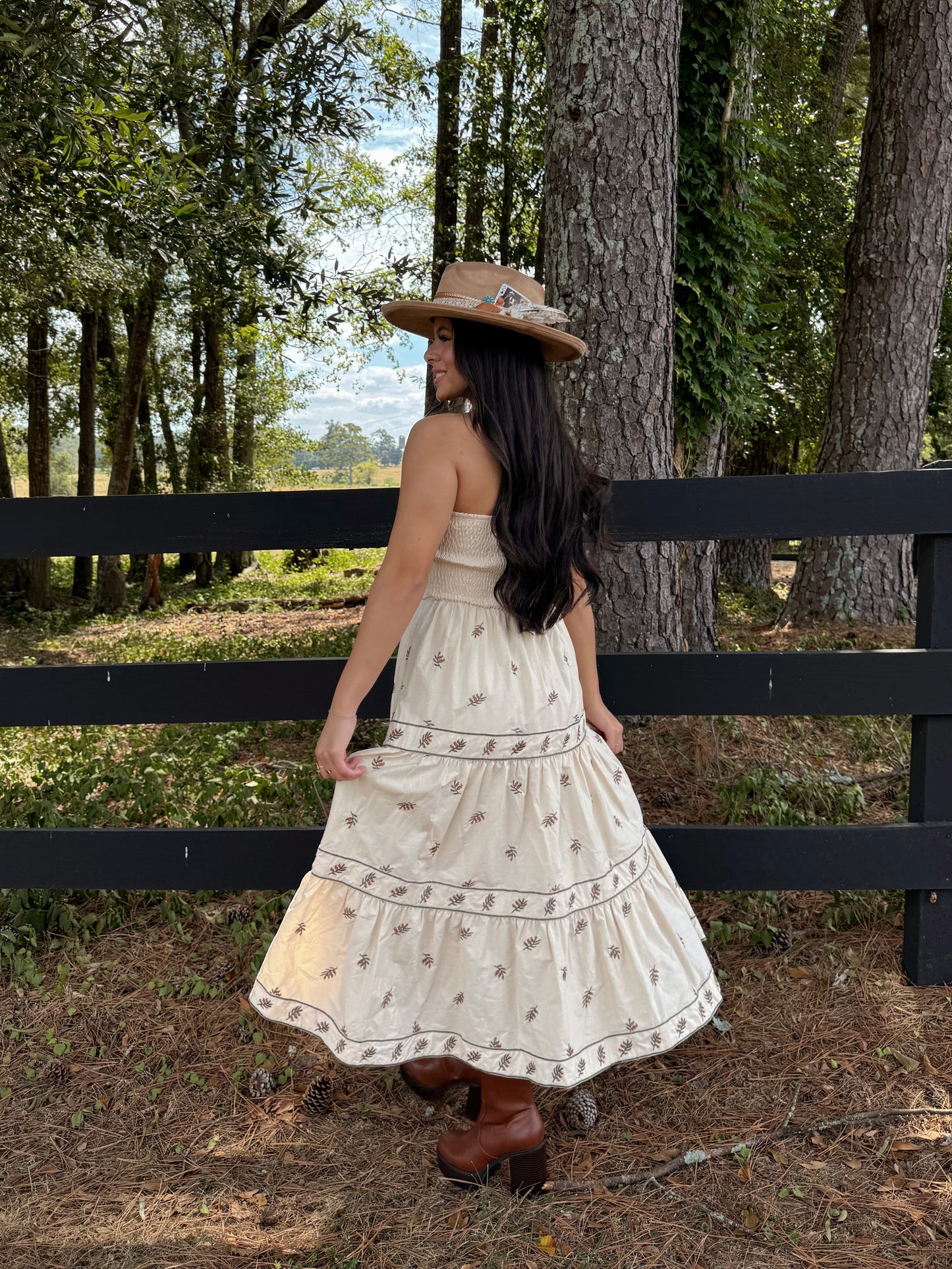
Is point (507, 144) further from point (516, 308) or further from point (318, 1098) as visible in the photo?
point (318, 1098)

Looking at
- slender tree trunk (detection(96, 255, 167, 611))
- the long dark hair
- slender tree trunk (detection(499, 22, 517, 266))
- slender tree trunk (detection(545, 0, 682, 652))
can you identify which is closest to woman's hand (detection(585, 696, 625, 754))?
the long dark hair

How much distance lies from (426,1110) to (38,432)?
47.8 ft

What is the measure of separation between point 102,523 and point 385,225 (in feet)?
53.5

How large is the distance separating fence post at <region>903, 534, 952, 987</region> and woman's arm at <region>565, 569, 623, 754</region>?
950mm

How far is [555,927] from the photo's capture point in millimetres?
2035

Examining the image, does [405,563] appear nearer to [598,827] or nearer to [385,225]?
[598,827]

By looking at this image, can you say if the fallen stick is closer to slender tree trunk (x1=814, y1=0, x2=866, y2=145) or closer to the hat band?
the hat band

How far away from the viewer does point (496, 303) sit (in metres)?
1.96

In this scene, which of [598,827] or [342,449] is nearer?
[598,827]

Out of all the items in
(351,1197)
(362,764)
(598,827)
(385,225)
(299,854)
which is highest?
(385,225)

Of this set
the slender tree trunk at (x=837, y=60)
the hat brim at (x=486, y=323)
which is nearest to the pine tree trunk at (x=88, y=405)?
the slender tree trunk at (x=837, y=60)

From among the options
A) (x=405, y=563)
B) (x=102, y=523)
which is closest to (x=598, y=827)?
(x=405, y=563)

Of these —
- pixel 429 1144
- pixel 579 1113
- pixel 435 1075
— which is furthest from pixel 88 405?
pixel 579 1113

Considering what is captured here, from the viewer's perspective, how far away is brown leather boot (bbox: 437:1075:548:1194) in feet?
6.94
